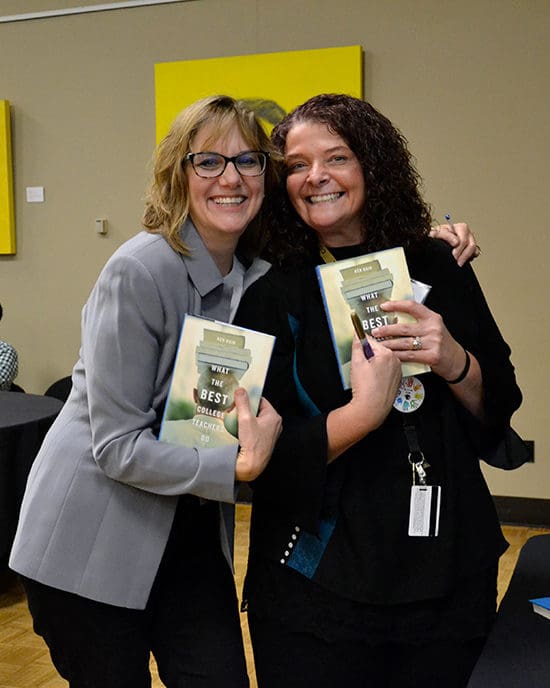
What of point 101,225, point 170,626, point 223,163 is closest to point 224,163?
point 223,163

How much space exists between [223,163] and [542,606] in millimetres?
1042

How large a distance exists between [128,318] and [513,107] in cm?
402

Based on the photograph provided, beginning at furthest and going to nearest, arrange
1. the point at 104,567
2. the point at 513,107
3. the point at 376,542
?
the point at 513,107
the point at 104,567
the point at 376,542

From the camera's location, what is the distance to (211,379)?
1575 mm

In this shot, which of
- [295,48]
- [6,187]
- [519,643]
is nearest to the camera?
[519,643]

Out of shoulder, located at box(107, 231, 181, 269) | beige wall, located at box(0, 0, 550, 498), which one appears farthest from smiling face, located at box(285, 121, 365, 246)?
beige wall, located at box(0, 0, 550, 498)

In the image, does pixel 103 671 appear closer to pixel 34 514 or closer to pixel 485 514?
pixel 34 514

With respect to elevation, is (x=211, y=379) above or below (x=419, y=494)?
above

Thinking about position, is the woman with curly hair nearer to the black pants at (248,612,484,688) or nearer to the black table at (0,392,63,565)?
the black pants at (248,612,484,688)

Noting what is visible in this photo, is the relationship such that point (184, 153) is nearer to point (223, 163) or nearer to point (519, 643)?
point (223, 163)

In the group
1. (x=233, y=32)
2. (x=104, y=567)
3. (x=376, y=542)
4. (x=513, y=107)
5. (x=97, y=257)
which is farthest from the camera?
(x=97, y=257)

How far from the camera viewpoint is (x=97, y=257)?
6.03 metres

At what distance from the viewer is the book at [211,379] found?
156 centimetres

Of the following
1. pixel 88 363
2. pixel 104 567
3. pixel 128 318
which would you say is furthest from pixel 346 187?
pixel 104 567
